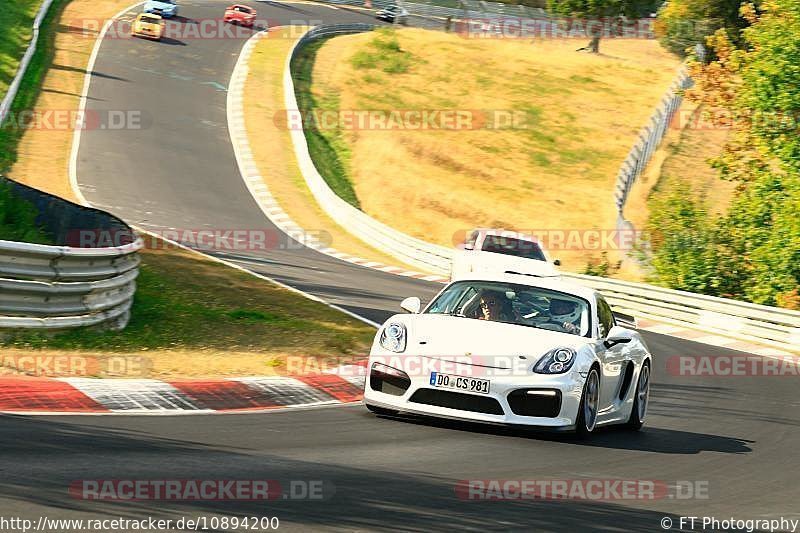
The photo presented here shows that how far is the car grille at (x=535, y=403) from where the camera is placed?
9.70m

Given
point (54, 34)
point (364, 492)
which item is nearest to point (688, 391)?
point (364, 492)

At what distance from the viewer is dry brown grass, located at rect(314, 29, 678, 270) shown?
4231 cm

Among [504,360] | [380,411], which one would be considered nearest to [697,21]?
[380,411]

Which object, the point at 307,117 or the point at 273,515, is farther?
the point at 307,117

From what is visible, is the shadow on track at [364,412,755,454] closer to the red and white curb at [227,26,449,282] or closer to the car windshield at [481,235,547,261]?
the car windshield at [481,235,547,261]

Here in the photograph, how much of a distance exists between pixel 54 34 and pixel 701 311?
38.1 m

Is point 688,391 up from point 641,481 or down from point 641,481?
down

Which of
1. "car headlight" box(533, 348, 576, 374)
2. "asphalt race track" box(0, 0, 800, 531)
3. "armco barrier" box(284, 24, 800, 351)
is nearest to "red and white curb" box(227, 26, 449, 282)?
"armco barrier" box(284, 24, 800, 351)

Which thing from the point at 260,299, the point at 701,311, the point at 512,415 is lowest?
the point at 701,311

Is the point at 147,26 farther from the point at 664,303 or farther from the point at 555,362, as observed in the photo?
the point at 555,362

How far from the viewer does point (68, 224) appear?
568 inches

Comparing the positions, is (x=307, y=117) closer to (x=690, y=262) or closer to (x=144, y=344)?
(x=690, y=262)

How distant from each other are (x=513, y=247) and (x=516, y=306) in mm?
12921

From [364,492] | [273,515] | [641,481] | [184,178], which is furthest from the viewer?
[184,178]
